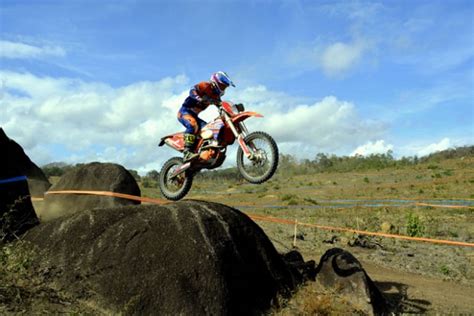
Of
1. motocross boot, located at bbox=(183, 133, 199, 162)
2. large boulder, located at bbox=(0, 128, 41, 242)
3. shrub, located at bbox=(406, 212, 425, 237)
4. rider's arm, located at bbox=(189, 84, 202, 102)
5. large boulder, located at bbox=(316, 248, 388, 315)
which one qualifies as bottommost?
large boulder, located at bbox=(316, 248, 388, 315)

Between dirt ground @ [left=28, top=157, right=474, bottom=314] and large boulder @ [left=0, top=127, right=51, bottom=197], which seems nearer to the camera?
large boulder @ [left=0, top=127, right=51, bottom=197]

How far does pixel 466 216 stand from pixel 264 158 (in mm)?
22806

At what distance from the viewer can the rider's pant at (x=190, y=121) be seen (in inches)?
358

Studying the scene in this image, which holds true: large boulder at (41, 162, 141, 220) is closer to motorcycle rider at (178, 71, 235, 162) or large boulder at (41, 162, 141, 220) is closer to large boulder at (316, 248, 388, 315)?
motorcycle rider at (178, 71, 235, 162)

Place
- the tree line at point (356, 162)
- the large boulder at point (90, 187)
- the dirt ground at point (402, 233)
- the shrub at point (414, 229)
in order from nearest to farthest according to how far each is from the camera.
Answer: the large boulder at point (90, 187), the dirt ground at point (402, 233), the shrub at point (414, 229), the tree line at point (356, 162)

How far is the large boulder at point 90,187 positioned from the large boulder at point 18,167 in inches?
42.6

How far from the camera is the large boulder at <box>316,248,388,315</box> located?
11.0 metres

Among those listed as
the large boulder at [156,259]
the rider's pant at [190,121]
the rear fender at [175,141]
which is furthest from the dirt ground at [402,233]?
the rider's pant at [190,121]

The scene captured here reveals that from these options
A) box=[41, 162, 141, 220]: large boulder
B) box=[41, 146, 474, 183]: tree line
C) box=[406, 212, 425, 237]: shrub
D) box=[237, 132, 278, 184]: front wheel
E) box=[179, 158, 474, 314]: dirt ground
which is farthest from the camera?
box=[41, 146, 474, 183]: tree line

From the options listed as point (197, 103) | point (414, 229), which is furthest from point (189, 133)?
point (414, 229)

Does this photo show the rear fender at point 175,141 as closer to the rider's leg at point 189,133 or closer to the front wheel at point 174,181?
the front wheel at point 174,181

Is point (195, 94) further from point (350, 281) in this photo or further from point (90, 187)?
point (350, 281)

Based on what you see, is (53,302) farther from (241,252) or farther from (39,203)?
(39,203)

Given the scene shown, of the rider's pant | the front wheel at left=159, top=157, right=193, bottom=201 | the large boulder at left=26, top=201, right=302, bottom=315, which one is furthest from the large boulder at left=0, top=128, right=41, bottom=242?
the rider's pant
